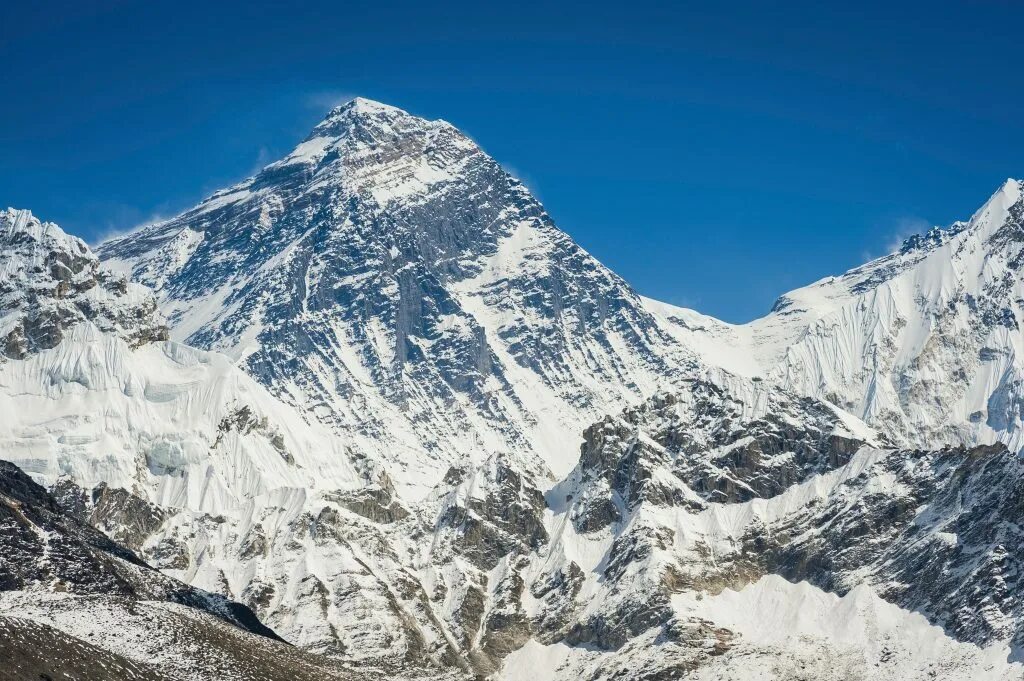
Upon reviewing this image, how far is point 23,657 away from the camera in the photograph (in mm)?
199500
